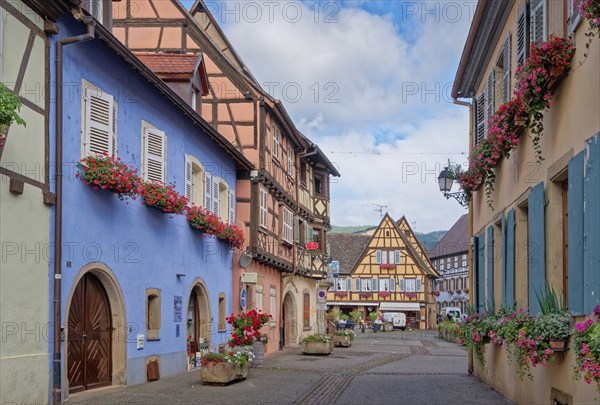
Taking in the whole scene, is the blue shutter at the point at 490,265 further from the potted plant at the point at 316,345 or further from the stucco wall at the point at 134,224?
the potted plant at the point at 316,345

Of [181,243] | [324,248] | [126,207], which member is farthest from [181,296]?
[324,248]

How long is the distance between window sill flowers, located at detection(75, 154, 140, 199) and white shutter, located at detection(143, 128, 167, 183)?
223 cm

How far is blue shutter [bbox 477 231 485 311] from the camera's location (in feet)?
52.3

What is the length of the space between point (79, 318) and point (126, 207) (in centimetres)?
233

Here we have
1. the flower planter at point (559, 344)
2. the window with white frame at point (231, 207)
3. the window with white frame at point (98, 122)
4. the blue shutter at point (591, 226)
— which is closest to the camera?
the blue shutter at point (591, 226)

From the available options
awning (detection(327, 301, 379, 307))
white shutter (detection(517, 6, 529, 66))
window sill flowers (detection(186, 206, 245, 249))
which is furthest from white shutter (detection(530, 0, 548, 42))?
awning (detection(327, 301, 379, 307))

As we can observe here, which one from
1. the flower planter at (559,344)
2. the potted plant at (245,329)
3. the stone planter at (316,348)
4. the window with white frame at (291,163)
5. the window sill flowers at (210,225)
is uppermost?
the window with white frame at (291,163)

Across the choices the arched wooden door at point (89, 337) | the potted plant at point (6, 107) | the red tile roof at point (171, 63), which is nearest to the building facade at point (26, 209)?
the potted plant at point (6, 107)

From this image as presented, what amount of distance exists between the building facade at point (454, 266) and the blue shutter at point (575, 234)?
71937mm

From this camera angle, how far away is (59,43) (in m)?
11.8

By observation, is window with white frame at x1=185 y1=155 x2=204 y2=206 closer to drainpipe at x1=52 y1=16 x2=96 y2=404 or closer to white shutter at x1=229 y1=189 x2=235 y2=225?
white shutter at x1=229 y1=189 x2=235 y2=225

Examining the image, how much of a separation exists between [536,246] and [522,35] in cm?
328

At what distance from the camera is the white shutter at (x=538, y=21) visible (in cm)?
971

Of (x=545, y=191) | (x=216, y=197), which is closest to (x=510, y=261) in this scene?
(x=545, y=191)
